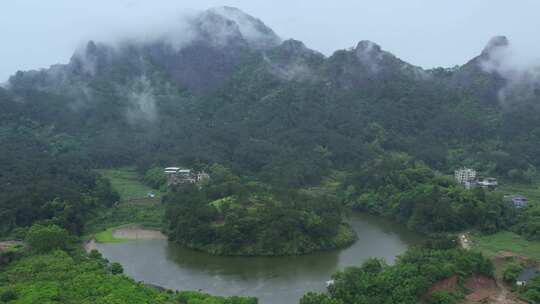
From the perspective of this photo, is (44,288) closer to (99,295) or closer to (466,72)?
(99,295)

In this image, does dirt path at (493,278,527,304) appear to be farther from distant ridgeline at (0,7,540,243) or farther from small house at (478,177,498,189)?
small house at (478,177,498,189)

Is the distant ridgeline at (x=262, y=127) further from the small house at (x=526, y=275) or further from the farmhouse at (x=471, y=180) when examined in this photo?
the small house at (x=526, y=275)

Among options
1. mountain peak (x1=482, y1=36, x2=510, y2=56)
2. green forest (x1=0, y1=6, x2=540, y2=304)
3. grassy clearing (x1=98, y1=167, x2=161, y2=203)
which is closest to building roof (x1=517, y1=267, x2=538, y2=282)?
green forest (x1=0, y1=6, x2=540, y2=304)

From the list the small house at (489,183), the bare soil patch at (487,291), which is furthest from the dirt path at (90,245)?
the small house at (489,183)

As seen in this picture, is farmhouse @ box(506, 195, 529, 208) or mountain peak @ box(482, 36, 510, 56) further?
mountain peak @ box(482, 36, 510, 56)

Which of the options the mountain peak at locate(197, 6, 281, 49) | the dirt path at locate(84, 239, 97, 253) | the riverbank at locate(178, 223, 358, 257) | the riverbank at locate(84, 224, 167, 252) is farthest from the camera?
the mountain peak at locate(197, 6, 281, 49)

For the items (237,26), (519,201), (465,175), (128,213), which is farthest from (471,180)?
(237,26)
